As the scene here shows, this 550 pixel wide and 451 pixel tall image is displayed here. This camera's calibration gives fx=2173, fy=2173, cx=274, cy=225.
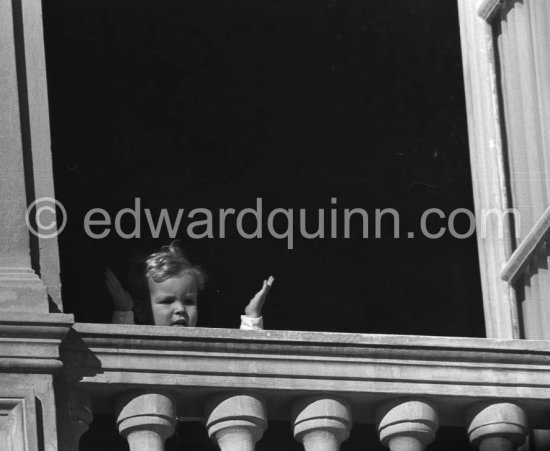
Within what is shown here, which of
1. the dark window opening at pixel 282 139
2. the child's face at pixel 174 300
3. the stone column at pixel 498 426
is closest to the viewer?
the stone column at pixel 498 426

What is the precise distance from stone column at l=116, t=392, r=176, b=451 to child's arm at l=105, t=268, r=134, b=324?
1815 millimetres

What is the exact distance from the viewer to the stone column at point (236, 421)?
6988mm

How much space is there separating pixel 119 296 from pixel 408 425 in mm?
2157

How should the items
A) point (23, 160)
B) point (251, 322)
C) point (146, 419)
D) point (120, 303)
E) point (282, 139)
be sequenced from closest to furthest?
point (146, 419) < point (23, 160) < point (251, 322) < point (120, 303) < point (282, 139)

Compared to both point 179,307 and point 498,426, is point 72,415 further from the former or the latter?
point 179,307

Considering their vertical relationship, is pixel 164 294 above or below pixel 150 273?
below

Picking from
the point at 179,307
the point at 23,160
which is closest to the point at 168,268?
the point at 179,307

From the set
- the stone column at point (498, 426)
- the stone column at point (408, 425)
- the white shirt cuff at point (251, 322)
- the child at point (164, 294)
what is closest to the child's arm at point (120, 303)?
the child at point (164, 294)

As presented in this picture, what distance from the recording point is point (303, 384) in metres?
7.08

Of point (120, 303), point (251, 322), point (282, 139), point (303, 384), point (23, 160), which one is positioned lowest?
point (303, 384)

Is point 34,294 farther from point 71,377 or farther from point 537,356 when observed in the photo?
point 537,356

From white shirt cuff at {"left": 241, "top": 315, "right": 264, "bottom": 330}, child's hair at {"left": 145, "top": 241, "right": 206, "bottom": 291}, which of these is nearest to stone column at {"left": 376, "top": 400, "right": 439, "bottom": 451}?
white shirt cuff at {"left": 241, "top": 315, "right": 264, "bottom": 330}

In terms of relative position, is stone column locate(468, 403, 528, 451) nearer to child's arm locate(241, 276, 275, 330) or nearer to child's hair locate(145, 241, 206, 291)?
child's arm locate(241, 276, 275, 330)

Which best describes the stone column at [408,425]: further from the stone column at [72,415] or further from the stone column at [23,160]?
the stone column at [23,160]
